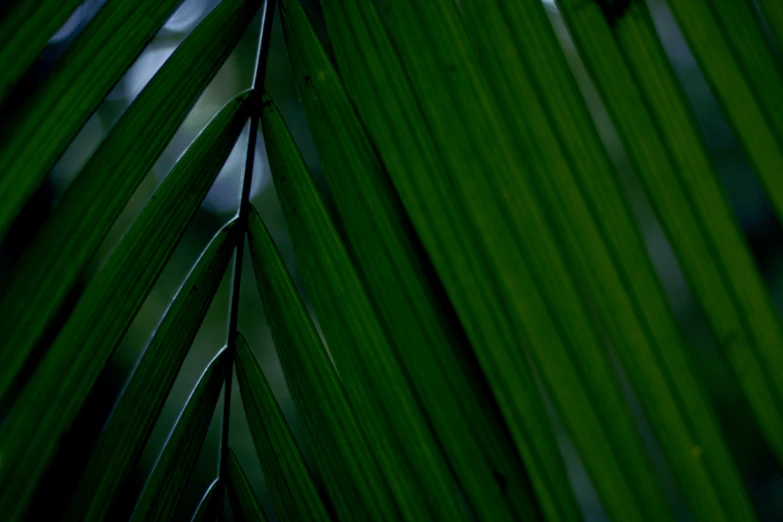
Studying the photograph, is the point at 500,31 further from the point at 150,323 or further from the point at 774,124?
the point at 150,323

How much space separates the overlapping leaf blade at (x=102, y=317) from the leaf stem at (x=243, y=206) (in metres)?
0.02

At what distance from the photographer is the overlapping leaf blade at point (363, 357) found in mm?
470

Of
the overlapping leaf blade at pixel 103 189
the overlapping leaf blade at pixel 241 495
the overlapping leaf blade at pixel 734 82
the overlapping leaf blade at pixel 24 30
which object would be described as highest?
the overlapping leaf blade at pixel 24 30

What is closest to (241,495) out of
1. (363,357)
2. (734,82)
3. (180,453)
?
(180,453)

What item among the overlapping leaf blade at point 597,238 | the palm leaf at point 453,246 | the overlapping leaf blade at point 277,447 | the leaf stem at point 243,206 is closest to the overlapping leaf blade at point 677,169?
the overlapping leaf blade at point 597,238

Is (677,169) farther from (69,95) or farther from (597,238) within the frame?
(69,95)

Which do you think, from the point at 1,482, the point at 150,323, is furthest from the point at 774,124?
the point at 150,323

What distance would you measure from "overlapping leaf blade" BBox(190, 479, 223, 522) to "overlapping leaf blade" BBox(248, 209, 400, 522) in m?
0.15

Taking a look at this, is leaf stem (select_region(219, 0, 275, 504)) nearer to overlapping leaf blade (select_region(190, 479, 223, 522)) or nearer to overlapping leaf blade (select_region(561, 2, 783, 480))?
overlapping leaf blade (select_region(190, 479, 223, 522))

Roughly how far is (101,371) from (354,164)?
10.0 inches

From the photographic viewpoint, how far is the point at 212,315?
153cm

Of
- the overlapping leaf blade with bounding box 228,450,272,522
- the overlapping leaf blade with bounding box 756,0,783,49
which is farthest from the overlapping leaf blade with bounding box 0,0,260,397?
the overlapping leaf blade with bounding box 756,0,783,49

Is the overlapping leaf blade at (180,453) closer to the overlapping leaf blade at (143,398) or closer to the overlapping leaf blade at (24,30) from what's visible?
the overlapping leaf blade at (143,398)

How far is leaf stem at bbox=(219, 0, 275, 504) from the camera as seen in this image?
486 millimetres
